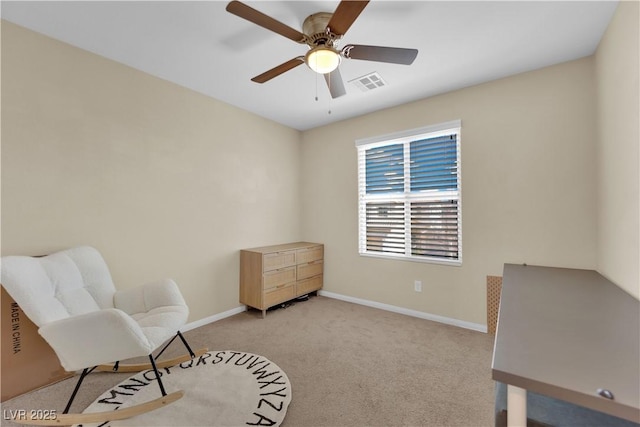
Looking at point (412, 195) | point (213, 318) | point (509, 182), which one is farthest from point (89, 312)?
point (509, 182)

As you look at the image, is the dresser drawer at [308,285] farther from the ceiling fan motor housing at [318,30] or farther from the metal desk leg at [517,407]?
the metal desk leg at [517,407]

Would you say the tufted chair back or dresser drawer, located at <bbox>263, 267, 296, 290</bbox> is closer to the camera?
the tufted chair back

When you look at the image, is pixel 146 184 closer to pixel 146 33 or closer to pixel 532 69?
pixel 146 33

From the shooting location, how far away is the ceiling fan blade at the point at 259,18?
135 centimetres

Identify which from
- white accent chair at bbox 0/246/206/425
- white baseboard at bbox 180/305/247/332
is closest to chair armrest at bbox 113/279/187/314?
white accent chair at bbox 0/246/206/425

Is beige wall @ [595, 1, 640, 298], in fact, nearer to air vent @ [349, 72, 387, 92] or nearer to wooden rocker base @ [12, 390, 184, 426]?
air vent @ [349, 72, 387, 92]

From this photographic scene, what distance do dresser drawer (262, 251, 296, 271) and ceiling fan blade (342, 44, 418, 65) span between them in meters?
2.23

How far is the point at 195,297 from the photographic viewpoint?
115 inches

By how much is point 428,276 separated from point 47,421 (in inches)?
126

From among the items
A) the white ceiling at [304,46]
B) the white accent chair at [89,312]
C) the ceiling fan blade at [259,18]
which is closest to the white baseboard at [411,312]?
the white accent chair at [89,312]

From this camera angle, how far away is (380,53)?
5.79 feet

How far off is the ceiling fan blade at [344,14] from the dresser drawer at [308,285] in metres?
2.88

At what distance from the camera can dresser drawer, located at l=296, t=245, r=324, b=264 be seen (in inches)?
143

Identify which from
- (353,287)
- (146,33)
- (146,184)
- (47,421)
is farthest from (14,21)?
(353,287)
